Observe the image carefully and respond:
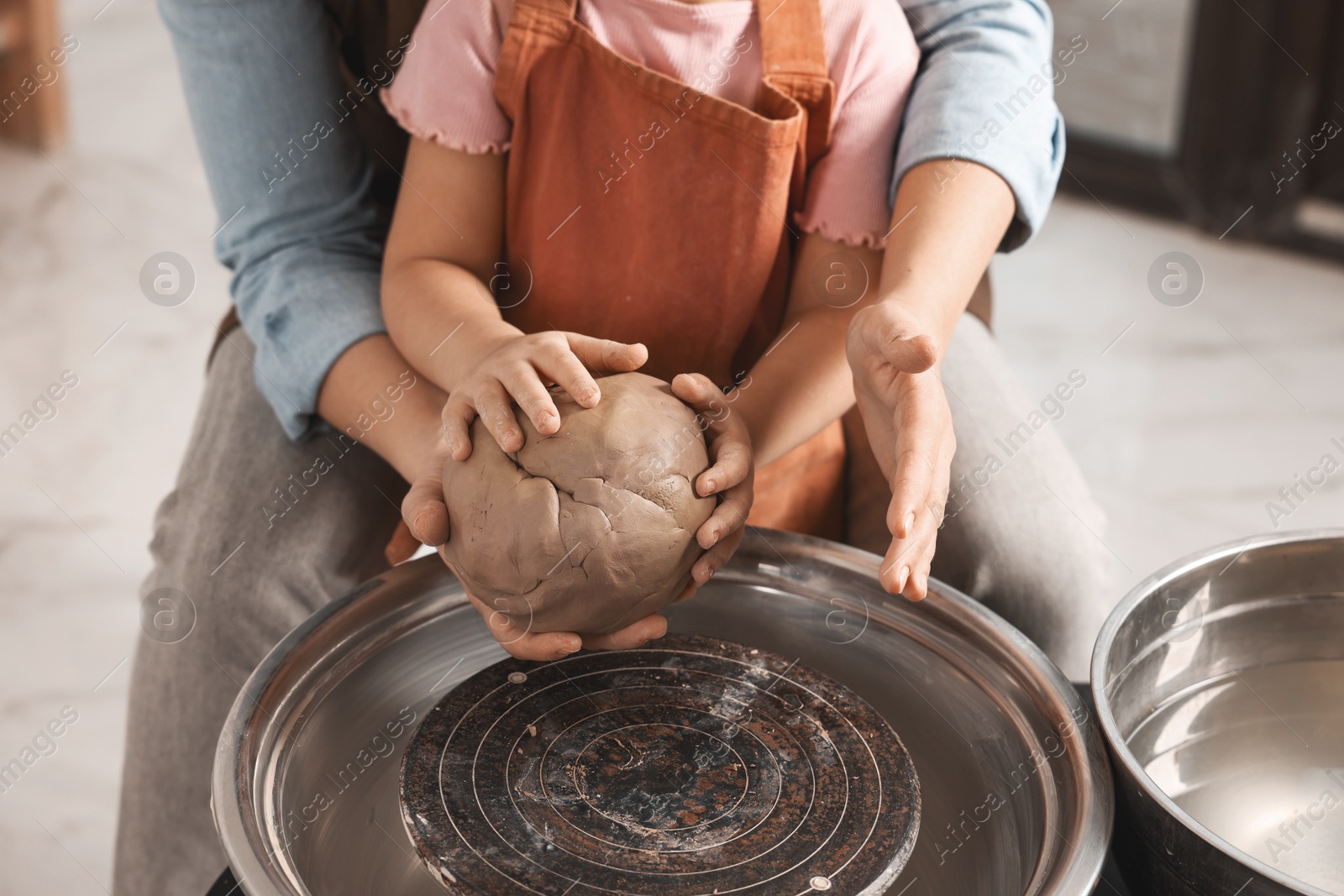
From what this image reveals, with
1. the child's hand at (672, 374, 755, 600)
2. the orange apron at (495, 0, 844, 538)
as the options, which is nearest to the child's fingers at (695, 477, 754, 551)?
the child's hand at (672, 374, 755, 600)

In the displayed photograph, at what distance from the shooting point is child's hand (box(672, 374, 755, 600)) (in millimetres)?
742

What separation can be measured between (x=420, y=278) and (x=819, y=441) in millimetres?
359

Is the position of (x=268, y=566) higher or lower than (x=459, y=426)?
lower

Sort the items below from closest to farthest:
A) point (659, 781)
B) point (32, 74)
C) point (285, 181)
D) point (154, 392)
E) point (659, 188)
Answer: point (659, 781) < point (659, 188) < point (285, 181) < point (154, 392) < point (32, 74)

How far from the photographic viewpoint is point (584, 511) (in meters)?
0.71

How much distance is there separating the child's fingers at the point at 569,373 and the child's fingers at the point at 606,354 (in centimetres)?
1

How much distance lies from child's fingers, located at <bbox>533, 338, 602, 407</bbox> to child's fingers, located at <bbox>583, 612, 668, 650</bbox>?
15 cm

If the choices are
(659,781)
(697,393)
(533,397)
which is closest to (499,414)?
(533,397)

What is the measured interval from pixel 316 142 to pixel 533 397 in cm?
48

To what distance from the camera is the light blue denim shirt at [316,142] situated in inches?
36.6

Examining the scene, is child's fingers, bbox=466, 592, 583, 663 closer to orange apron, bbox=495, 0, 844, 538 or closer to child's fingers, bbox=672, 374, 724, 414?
child's fingers, bbox=672, 374, 724, 414

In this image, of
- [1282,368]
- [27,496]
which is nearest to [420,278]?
[27,496]

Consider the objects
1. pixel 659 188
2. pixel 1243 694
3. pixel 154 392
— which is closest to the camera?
pixel 1243 694

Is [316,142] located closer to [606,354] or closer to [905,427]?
[606,354]
